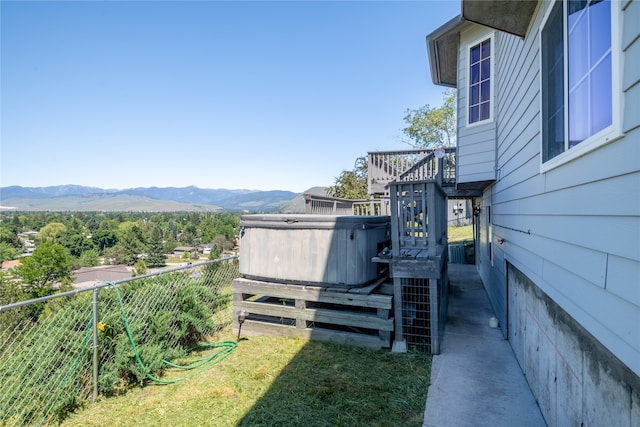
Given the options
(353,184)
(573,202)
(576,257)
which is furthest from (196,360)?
(353,184)

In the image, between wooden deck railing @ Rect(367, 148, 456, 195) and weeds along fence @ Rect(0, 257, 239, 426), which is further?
wooden deck railing @ Rect(367, 148, 456, 195)

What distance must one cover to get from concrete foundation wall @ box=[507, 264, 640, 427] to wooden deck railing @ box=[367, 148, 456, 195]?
423 centimetres

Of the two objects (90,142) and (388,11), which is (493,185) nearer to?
(388,11)

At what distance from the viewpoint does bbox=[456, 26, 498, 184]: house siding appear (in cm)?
588

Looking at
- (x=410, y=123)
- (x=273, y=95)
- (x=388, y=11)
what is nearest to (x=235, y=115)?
(x=273, y=95)

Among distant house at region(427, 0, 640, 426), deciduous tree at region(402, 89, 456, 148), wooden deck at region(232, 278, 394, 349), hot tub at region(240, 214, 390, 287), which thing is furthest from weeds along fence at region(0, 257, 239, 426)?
deciduous tree at region(402, 89, 456, 148)

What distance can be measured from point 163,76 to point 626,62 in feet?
84.9

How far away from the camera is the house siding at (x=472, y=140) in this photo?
232 inches

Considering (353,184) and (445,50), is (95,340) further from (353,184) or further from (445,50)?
(353,184)

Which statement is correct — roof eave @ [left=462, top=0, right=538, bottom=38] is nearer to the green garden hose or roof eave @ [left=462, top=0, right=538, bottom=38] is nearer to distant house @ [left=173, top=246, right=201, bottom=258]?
the green garden hose

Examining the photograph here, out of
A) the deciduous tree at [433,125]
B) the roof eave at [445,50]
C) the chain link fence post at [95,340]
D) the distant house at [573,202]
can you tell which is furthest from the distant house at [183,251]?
the distant house at [573,202]

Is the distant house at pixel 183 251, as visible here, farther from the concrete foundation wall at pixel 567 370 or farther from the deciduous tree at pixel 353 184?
the concrete foundation wall at pixel 567 370

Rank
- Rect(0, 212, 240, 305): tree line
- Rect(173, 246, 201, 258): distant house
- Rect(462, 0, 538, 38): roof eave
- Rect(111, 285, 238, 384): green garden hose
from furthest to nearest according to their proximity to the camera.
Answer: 1. Rect(173, 246, 201, 258): distant house
2. Rect(0, 212, 240, 305): tree line
3. Rect(111, 285, 238, 384): green garden hose
4. Rect(462, 0, 538, 38): roof eave

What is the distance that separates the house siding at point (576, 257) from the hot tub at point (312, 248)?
1.87 meters
